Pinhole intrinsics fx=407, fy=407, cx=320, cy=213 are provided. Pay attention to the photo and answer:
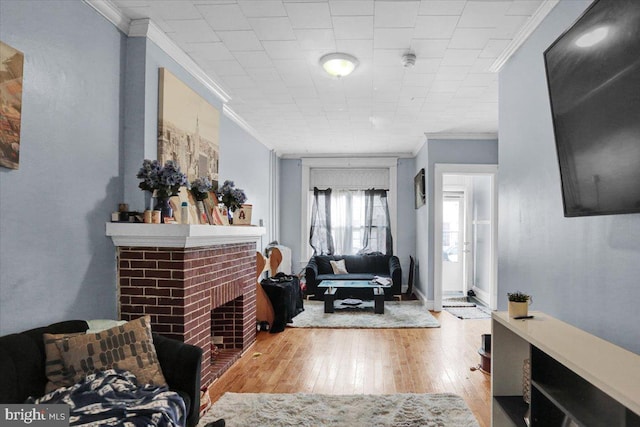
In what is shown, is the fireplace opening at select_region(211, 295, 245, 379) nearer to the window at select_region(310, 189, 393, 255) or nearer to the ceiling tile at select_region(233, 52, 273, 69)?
the ceiling tile at select_region(233, 52, 273, 69)

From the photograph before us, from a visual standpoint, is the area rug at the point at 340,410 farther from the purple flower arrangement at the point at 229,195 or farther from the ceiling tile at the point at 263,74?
the ceiling tile at the point at 263,74

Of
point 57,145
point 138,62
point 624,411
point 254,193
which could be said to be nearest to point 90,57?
point 138,62

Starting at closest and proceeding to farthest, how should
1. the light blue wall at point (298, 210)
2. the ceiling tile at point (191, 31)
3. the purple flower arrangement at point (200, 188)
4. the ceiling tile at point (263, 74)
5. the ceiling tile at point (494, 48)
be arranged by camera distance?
the ceiling tile at point (191, 31), the ceiling tile at point (494, 48), the purple flower arrangement at point (200, 188), the ceiling tile at point (263, 74), the light blue wall at point (298, 210)

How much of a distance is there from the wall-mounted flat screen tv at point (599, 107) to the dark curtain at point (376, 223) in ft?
19.3

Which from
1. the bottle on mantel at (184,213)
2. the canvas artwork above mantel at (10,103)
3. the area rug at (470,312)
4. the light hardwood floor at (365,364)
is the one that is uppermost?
the canvas artwork above mantel at (10,103)

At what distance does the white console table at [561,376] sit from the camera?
141 cm

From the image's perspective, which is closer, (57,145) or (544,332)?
(544,332)

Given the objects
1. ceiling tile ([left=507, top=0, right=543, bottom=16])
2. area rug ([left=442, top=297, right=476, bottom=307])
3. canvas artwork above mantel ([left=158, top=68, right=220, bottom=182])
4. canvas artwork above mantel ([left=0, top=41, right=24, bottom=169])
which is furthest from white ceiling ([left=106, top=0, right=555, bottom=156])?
area rug ([left=442, top=297, right=476, bottom=307])

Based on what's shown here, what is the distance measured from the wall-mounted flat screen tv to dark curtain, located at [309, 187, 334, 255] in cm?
603

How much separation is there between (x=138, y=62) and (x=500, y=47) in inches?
108

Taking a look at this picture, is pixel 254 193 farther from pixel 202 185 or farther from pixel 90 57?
pixel 90 57

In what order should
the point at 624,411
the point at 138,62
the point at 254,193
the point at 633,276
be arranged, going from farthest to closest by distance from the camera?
the point at 254,193, the point at 138,62, the point at 633,276, the point at 624,411

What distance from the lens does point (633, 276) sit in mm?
1731

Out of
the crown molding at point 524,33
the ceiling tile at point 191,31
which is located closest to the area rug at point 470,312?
the crown molding at point 524,33
